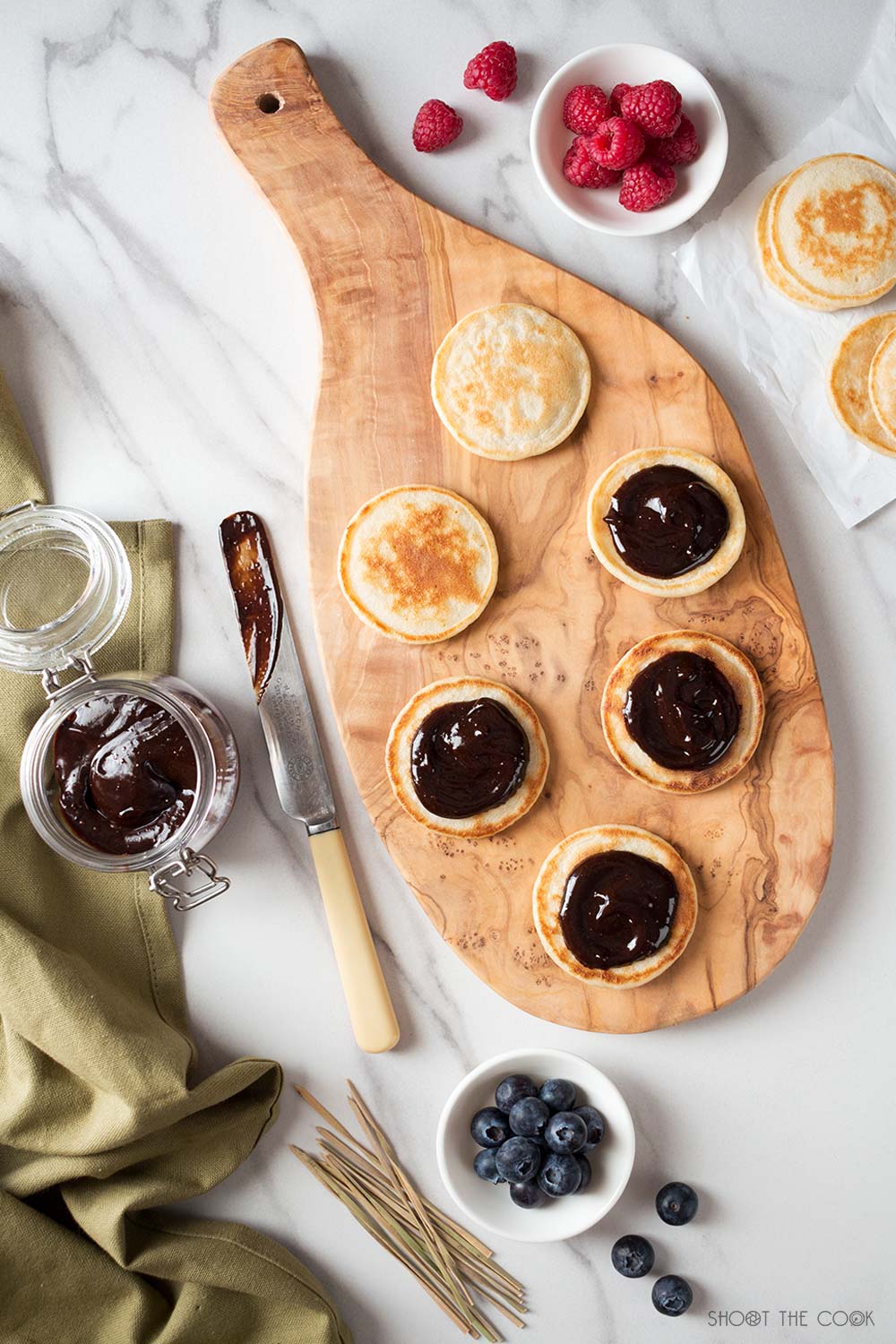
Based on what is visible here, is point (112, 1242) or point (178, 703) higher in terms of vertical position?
point (178, 703)

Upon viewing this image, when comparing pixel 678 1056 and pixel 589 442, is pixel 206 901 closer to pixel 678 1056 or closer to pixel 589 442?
pixel 678 1056

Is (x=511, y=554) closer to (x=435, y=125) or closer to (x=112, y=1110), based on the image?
(x=435, y=125)

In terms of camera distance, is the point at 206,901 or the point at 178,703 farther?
the point at 206,901

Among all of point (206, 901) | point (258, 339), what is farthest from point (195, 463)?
point (206, 901)

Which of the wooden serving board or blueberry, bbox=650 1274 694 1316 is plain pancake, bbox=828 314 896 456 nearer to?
the wooden serving board

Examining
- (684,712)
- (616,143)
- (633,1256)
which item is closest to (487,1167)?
(633,1256)

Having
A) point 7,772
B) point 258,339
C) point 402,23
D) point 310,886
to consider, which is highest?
point 402,23
